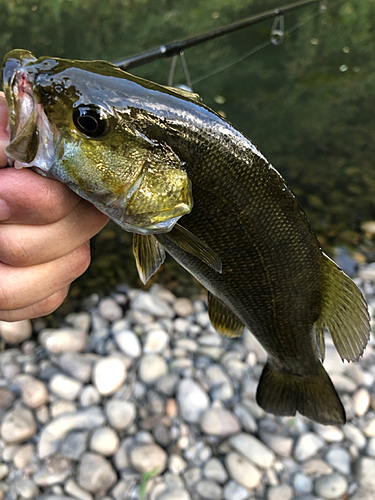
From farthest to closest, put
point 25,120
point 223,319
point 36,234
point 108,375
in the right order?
1. point 108,375
2. point 223,319
3. point 36,234
4. point 25,120

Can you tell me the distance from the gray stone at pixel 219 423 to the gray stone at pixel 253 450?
5 cm

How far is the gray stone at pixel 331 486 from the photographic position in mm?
2059

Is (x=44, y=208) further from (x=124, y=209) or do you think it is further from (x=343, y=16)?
(x=343, y=16)

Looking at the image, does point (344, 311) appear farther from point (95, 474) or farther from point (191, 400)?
point (95, 474)

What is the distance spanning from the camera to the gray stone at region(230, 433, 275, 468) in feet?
7.16

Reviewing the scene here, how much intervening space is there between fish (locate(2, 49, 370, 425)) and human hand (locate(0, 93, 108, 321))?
54 millimetres

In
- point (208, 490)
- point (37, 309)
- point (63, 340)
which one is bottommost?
point (63, 340)

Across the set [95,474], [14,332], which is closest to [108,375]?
[95,474]

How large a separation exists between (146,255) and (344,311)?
0.66 m

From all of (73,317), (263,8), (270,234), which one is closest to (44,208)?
(270,234)

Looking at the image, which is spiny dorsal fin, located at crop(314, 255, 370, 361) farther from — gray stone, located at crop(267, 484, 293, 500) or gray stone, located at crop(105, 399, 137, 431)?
gray stone, located at crop(105, 399, 137, 431)

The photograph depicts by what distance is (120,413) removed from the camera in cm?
234

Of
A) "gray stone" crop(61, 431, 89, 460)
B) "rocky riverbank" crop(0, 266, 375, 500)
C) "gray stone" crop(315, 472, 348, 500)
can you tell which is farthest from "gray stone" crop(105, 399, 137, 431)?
"gray stone" crop(315, 472, 348, 500)

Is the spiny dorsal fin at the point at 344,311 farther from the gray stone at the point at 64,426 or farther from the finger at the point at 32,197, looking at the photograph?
the gray stone at the point at 64,426
